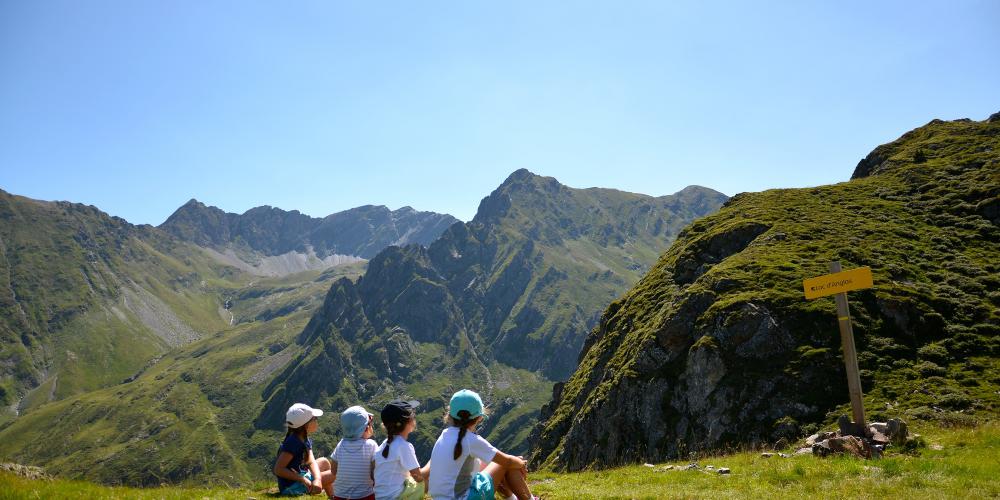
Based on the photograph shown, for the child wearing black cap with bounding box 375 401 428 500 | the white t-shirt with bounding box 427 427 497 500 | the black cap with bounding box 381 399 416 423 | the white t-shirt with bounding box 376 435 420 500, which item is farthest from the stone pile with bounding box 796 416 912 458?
the black cap with bounding box 381 399 416 423

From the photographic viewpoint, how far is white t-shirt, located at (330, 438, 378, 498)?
12.5m

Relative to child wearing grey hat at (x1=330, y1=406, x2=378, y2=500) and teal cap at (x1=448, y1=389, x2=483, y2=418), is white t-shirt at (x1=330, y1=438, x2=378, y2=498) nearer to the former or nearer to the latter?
child wearing grey hat at (x1=330, y1=406, x2=378, y2=500)

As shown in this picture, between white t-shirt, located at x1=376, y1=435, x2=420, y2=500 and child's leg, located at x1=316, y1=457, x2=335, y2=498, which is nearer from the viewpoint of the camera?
white t-shirt, located at x1=376, y1=435, x2=420, y2=500

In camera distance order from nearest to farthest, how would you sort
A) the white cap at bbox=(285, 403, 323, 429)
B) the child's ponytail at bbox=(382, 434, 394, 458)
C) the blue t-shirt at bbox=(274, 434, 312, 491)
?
1. the child's ponytail at bbox=(382, 434, 394, 458)
2. the white cap at bbox=(285, 403, 323, 429)
3. the blue t-shirt at bbox=(274, 434, 312, 491)

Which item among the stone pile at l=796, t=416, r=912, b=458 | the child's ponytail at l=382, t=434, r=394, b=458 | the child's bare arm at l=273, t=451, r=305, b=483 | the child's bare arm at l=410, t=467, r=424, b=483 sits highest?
the child's ponytail at l=382, t=434, r=394, b=458

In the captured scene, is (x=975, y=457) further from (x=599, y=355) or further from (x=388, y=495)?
(x=599, y=355)

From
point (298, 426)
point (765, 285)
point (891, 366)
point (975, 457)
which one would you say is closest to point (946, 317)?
Result: point (891, 366)

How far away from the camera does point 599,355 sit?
7481 cm

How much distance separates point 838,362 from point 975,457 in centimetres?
2057

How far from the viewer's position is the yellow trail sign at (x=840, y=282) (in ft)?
69.0

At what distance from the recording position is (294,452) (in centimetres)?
1506

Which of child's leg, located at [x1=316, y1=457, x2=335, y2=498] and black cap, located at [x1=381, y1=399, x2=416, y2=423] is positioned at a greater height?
black cap, located at [x1=381, y1=399, x2=416, y2=423]

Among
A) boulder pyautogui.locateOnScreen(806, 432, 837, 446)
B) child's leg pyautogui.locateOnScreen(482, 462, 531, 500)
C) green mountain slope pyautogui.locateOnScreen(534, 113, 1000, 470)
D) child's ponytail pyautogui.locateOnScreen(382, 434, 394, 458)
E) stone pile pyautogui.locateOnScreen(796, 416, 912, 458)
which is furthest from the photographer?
green mountain slope pyautogui.locateOnScreen(534, 113, 1000, 470)

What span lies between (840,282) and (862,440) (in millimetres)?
5774
